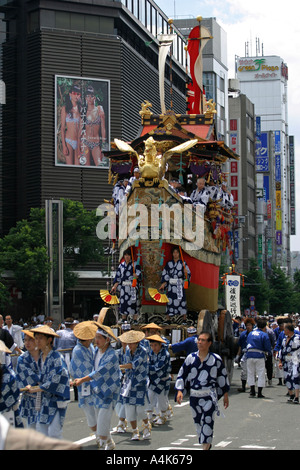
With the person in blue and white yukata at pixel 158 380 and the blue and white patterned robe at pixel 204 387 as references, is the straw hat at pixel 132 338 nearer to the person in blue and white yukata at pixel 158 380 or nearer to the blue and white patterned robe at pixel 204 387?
the person in blue and white yukata at pixel 158 380

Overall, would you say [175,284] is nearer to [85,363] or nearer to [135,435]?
[135,435]

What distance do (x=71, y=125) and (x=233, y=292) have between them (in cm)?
3060

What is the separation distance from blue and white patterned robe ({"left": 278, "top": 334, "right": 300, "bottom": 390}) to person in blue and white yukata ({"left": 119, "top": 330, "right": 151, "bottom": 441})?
14.6ft

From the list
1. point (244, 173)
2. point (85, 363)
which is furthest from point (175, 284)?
point (244, 173)

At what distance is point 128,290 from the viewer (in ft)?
53.1

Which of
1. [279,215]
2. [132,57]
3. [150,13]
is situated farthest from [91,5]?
[279,215]

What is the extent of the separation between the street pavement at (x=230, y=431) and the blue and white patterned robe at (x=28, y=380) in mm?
1203

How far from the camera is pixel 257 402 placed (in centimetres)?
1503

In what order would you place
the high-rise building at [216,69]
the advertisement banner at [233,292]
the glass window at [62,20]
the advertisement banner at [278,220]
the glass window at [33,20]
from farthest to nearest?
the advertisement banner at [278,220] → the high-rise building at [216,69] → the glass window at [62,20] → the glass window at [33,20] → the advertisement banner at [233,292]

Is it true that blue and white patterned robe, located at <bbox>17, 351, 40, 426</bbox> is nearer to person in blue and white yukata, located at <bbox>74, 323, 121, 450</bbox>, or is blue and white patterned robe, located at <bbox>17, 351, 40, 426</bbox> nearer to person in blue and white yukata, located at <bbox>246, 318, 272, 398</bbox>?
person in blue and white yukata, located at <bbox>74, 323, 121, 450</bbox>

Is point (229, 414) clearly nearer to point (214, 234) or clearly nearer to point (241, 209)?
point (214, 234)

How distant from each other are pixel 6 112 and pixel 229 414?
1722 inches

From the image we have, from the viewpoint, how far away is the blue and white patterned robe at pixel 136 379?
35.9 ft

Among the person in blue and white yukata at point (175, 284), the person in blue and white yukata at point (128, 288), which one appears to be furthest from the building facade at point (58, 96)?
the person in blue and white yukata at point (175, 284)
